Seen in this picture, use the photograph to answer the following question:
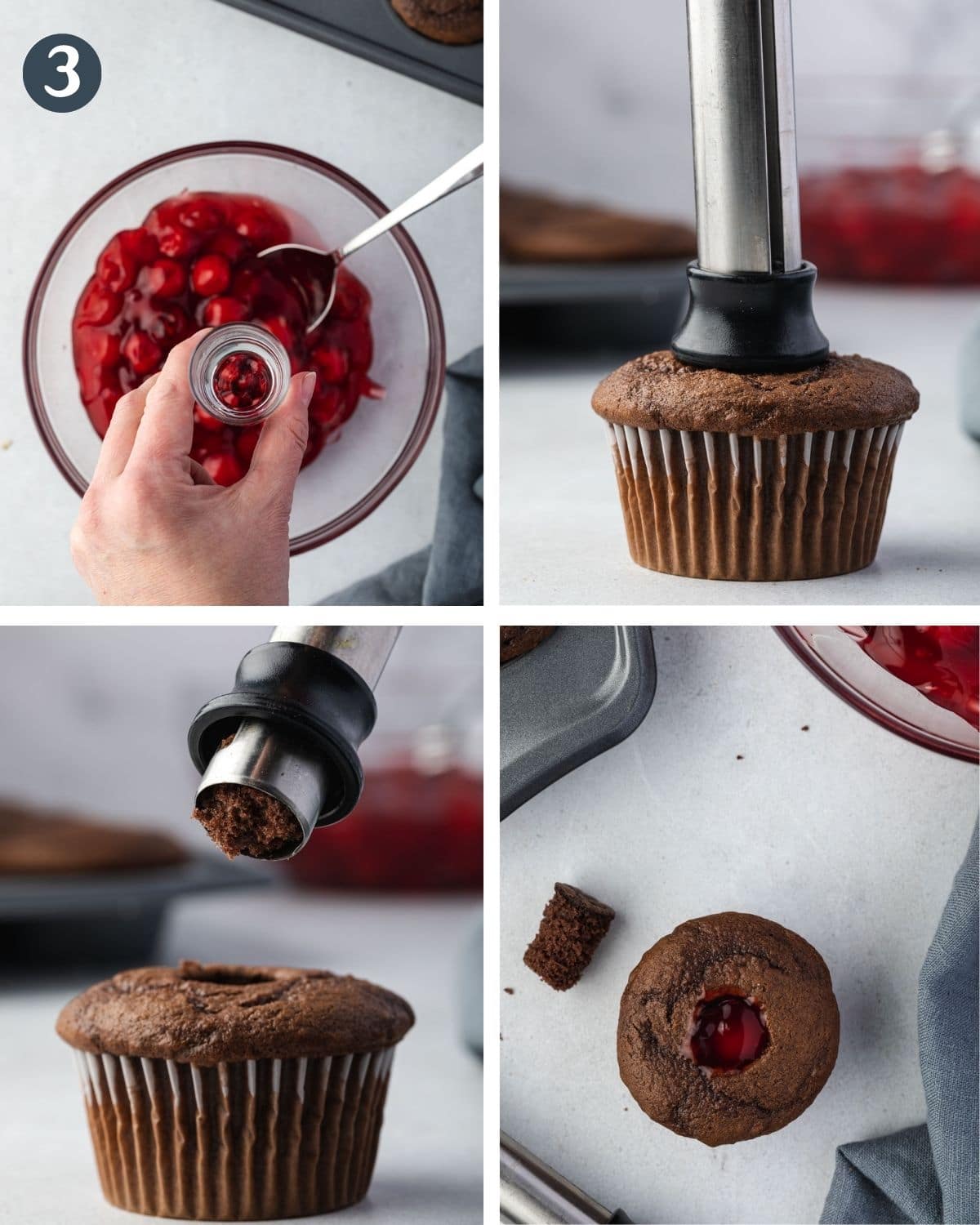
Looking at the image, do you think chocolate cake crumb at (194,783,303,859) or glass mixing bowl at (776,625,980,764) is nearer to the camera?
chocolate cake crumb at (194,783,303,859)

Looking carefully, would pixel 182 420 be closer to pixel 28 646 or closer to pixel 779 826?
pixel 779 826

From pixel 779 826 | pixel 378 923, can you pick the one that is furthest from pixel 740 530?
pixel 378 923

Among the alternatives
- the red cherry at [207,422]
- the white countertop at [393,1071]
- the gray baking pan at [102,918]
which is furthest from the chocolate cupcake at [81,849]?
the red cherry at [207,422]

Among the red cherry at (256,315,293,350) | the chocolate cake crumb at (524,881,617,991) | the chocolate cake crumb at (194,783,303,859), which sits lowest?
the chocolate cake crumb at (524,881,617,991)

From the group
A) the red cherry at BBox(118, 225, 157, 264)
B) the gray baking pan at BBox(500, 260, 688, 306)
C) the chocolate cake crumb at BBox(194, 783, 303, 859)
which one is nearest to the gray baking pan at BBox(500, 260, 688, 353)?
the gray baking pan at BBox(500, 260, 688, 306)

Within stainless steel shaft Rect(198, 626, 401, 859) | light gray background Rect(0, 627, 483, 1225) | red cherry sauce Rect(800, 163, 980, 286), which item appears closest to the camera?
stainless steel shaft Rect(198, 626, 401, 859)

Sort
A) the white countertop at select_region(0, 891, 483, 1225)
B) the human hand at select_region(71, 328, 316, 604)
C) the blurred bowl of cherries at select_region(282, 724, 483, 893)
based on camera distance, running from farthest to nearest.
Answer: the blurred bowl of cherries at select_region(282, 724, 483, 893) → the white countertop at select_region(0, 891, 483, 1225) → the human hand at select_region(71, 328, 316, 604)

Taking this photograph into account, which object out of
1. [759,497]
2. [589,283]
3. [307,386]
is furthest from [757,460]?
[589,283]

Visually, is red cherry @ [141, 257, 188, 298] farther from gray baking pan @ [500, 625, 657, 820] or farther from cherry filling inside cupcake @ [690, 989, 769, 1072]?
cherry filling inside cupcake @ [690, 989, 769, 1072]
